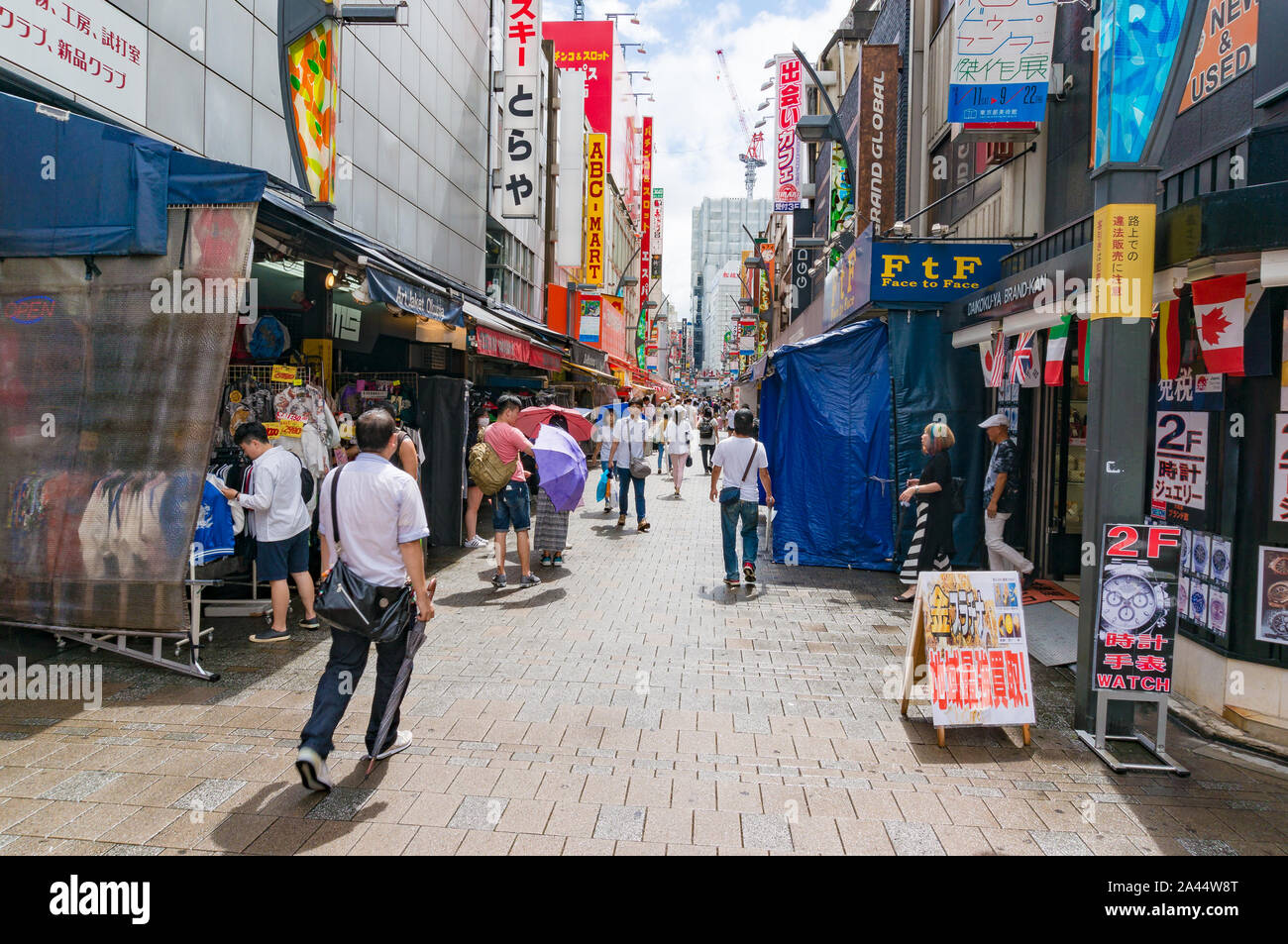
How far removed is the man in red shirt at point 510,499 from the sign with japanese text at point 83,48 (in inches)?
172

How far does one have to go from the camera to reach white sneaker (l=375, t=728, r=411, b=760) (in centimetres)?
449

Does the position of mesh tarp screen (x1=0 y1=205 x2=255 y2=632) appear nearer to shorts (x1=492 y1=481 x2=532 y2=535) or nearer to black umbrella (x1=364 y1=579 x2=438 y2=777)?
black umbrella (x1=364 y1=579 x2=438 y2=777)

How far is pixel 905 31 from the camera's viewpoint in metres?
14.5

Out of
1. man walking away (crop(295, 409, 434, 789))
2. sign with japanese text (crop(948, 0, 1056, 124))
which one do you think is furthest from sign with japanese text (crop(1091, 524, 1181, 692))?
sign with japanese text (crop(948, 0, 1056, 124))

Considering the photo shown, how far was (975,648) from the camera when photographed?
516cm

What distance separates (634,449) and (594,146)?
69.8 feet

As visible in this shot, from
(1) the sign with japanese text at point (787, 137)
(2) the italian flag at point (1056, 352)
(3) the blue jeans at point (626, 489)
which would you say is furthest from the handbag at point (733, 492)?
(1) the sign with japanese text at point (787, 137)

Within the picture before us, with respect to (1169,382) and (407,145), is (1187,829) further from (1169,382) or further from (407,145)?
(407,145)

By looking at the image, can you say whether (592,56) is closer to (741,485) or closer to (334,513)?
(741,485)

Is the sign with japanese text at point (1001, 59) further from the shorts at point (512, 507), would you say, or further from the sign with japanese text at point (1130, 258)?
the shorts at point (512, 507)

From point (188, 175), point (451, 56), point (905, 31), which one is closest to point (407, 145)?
point (451, 56)

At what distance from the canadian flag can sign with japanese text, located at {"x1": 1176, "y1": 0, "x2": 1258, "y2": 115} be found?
141cm

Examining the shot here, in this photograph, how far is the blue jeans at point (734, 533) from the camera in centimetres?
899

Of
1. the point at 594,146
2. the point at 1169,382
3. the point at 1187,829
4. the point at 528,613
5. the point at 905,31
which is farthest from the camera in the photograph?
the point at 594,146
